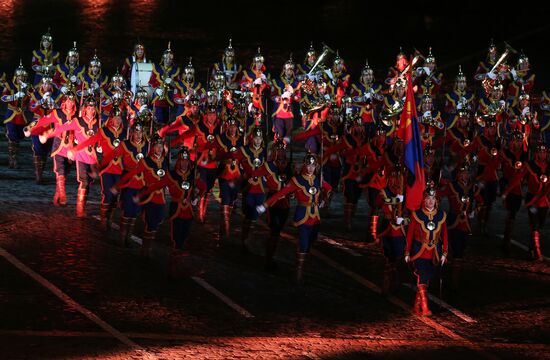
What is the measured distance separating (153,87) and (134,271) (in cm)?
1021

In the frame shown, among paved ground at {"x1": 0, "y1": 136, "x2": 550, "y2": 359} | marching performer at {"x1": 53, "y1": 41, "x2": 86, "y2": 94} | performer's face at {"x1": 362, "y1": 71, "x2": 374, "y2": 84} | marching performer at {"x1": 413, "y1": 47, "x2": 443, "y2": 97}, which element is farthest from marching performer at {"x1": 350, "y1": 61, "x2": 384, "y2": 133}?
marching performer at {"x1": 53, "y1": 41, "x2": 86, "y2": 94}

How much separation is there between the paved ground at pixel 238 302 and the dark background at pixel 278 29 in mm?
17052

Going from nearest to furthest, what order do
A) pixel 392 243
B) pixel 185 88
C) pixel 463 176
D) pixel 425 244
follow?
pixel 425 244 → pixel 392 243 → pixel 463 176 → pixel 185 88

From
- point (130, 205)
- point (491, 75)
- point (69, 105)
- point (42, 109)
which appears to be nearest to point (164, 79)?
point (42, 109)

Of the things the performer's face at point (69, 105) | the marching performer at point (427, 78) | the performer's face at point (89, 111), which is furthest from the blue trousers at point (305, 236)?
the marching performer at point (427, 78)

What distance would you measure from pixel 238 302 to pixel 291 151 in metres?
4.38

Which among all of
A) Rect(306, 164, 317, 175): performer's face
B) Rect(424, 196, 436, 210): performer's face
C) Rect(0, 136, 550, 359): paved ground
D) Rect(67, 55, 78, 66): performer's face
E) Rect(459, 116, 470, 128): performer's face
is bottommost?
Rect(0, 136, 550, 359): paved ground

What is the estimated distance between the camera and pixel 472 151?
24250 millimetres

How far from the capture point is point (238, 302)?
18.4 meters

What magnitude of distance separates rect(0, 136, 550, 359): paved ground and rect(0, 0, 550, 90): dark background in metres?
17.1

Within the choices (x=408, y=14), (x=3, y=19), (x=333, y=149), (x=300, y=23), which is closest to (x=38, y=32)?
(x=3, y=19)

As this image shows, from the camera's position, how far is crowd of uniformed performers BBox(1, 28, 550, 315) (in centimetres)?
1969

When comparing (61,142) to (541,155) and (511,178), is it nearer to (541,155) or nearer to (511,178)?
(511,178)

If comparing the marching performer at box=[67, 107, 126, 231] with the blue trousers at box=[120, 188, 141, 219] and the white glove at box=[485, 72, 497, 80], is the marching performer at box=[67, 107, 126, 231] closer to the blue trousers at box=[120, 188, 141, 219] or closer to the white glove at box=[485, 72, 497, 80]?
the blue trousers at box=[120, 188, 141, 219]
